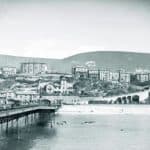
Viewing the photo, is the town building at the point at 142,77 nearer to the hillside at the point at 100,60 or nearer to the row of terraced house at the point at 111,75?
the row of terraced house at the point at 111,75

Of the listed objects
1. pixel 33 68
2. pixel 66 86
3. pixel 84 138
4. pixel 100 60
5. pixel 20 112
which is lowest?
pixel 84 138

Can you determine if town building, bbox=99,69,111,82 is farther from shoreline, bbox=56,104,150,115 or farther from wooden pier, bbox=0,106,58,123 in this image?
wooden pier, bbox=0,106,58,123

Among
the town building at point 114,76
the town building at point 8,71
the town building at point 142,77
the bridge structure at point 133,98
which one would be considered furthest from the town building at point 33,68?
the bridge structure at point 133,98

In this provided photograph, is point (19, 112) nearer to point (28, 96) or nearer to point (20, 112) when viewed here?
point (20, 112)

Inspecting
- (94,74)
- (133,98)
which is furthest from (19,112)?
(133,98)

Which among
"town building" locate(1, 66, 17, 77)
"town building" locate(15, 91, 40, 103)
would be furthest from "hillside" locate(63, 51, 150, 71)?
"town building" locate(15, 91, 40, 103)

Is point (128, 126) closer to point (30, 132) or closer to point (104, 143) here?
point (30, 132)

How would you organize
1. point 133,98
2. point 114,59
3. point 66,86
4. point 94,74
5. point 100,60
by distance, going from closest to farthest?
1. point 114,59
2. point 100,60
3. point 94,74
4. point 133,98
5. point 66,86
